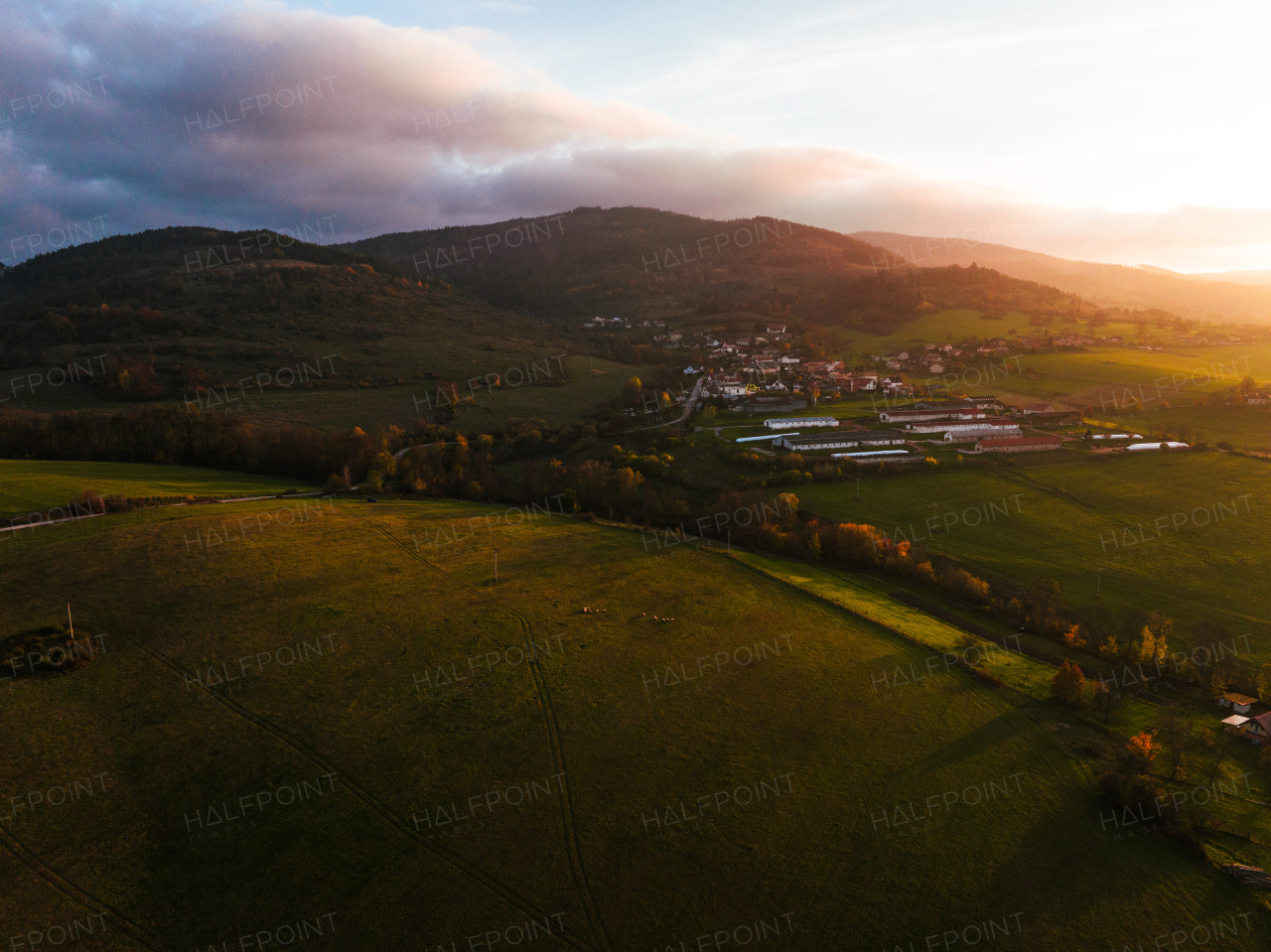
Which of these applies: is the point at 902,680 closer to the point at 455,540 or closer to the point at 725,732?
the point at 725,732

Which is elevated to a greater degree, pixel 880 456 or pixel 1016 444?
pixel 1016 444

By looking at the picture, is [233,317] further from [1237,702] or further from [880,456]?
[1237,702]

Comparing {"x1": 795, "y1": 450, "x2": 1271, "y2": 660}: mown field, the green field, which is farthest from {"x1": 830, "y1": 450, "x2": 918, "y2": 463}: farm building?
the green field

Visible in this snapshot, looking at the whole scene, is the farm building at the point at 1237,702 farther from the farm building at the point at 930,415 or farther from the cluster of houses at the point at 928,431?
the farm building at the point at 930,415

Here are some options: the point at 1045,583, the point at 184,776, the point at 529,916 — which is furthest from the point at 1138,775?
the point at 184,776

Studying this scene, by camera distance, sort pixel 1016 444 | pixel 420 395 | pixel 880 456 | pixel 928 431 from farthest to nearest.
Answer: pixel 420 395, pixel 928 431, pixel 1016 444, pixel 880 456

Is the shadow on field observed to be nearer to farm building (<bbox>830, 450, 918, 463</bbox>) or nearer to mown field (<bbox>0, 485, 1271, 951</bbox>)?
mown field (<bbox>0, 485, 1271, 951</bbox>)

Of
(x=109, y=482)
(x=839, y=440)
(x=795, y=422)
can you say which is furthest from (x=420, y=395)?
(x=839, y=440)
